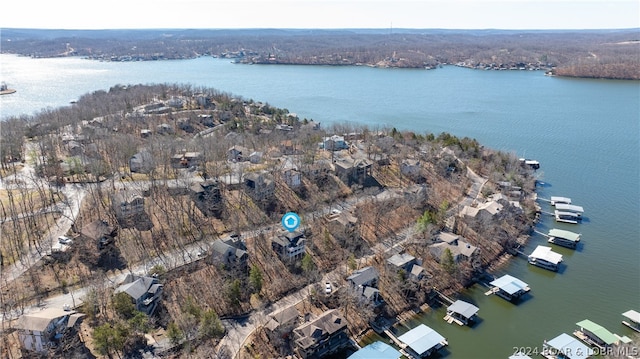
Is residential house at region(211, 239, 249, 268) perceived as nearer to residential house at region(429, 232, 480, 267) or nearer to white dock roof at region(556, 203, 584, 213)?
residential house at region(429, 232, 480, 267)

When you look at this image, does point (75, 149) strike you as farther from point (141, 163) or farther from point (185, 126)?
point (185, 126)

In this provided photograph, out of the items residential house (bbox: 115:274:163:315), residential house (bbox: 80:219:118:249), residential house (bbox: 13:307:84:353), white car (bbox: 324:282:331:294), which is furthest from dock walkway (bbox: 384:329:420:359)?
residential house (bbox: 80:219:118:249)

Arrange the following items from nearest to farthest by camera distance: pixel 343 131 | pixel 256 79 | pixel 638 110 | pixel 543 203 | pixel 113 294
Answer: pixel 113 294 < pixel 543 203 < pixel 343 131 < pixel 638 110 < pixel 256 79

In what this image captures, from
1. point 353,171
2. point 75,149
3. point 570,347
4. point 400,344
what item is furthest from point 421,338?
point 75,149

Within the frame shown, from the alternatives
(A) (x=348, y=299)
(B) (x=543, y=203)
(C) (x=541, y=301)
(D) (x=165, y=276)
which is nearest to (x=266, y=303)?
(A) (x=348, y=299)

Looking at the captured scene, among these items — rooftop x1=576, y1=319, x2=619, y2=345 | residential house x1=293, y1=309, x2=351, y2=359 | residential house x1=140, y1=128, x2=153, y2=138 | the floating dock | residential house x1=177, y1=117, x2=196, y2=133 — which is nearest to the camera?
residential house x1=293, y1=309, x2=351, y2=359

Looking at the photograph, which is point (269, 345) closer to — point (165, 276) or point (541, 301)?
point (165, 276)
